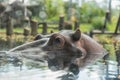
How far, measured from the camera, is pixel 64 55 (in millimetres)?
11391

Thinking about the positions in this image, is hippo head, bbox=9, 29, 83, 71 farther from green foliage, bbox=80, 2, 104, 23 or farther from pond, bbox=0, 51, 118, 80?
green foliage, bbox=80, 2, 104, 23

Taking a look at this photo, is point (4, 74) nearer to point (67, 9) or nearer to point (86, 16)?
point (86, 16)

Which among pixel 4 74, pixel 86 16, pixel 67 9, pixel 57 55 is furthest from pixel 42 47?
pixel 67 9

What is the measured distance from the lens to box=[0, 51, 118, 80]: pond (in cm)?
788

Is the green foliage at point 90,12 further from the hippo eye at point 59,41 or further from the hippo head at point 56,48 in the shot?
the hippo eye at point 59,41

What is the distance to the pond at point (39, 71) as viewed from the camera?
7.88 meters

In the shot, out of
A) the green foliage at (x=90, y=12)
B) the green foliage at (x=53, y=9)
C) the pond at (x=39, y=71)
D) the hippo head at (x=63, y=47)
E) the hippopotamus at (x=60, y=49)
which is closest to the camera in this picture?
the pond at (x=39, y=71)

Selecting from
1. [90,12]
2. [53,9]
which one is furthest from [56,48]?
[53,9]

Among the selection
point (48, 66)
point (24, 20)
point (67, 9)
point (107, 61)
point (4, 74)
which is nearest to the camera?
point (4, 74)

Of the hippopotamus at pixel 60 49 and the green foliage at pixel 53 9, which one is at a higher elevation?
the hippopotamus at pixel 60 49

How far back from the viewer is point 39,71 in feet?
28.5

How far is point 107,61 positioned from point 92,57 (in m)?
0.69

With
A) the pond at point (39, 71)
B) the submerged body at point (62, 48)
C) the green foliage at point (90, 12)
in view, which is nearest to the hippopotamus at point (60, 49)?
the submerged body at point (62, 48)

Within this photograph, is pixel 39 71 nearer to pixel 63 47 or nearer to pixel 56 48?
pixel 56 48
